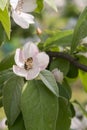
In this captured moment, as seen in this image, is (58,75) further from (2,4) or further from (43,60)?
(2,4)

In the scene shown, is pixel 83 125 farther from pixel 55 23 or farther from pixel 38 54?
pixel 55 23

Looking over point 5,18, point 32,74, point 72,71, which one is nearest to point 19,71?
point 32,74

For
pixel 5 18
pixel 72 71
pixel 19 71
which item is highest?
pixel 5 18

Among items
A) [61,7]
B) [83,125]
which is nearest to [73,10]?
[61,7]

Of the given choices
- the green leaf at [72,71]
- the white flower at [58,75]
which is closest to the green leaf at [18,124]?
the white flower at [58,75]

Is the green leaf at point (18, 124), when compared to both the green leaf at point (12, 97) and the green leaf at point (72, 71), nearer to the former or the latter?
the green leaf at point (12, 97)
